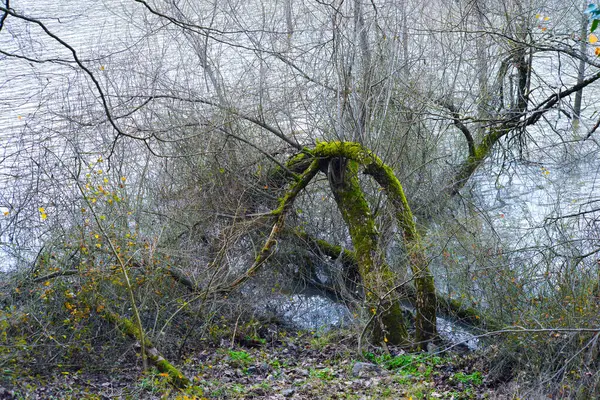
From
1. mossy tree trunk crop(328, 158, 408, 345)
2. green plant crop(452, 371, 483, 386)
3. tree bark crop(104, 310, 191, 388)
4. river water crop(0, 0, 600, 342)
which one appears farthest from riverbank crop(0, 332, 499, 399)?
river water crop(0, 0, 600, 342)

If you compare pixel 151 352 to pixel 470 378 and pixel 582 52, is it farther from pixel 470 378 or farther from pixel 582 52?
pixel 582 52

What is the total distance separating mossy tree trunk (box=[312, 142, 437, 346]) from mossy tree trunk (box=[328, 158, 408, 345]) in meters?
0.05

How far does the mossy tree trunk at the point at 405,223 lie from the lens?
8922 mm

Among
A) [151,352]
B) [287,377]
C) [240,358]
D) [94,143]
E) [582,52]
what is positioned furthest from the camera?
[94,143]

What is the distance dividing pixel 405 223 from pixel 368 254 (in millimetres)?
683

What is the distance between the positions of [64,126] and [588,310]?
26.2 ft

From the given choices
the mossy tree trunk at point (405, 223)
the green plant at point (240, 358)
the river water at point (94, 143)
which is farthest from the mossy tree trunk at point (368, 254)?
the river water at point (94, 143)

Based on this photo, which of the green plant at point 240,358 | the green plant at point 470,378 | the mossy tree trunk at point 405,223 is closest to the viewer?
the green plant at point 470,378

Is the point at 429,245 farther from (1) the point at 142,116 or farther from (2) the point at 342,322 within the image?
(1) the point at 142,116

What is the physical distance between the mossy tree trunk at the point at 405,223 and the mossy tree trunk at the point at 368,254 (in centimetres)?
5

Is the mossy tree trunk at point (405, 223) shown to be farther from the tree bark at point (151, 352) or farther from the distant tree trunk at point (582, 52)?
the tree bark at point (151, 352)

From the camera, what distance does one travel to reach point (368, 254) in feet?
30.9

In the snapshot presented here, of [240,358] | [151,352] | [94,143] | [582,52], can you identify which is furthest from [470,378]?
[94,143]

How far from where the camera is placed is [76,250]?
778 cm
